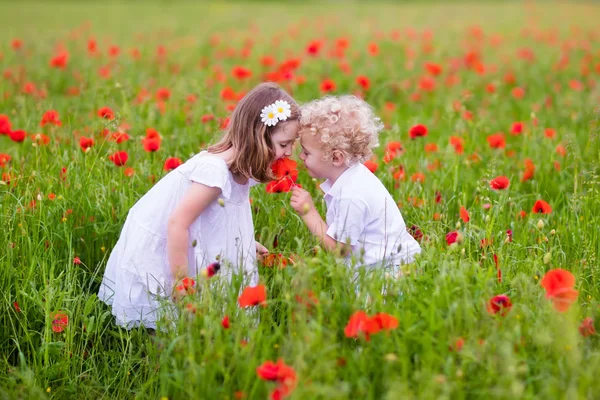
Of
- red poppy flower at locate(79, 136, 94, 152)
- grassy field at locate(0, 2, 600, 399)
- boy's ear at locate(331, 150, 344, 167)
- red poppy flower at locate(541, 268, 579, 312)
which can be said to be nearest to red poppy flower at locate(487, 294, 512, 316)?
grassy field at locate(0, 2, 600, 399)

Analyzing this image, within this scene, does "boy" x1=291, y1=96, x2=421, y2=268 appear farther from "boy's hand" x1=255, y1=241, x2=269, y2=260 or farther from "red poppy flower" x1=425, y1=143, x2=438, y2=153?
"red poppy flower" x1=425, y1=143, x2=438, y2=153

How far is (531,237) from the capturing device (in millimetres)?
3053

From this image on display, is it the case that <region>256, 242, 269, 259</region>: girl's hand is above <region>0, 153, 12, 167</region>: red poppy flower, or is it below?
below

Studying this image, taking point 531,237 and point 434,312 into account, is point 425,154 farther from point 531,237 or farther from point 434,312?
point 434,312

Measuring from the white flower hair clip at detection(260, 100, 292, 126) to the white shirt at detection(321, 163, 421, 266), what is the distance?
0.35 m

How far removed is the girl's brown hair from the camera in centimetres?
280

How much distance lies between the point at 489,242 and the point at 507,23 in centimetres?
1121

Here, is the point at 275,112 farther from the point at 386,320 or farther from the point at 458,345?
the point at 458,345

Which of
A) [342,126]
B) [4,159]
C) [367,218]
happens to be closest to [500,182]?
[367,218]

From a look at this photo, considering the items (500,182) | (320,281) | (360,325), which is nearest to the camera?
(360,325)

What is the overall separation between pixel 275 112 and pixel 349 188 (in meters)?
0.42

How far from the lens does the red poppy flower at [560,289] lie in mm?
2068

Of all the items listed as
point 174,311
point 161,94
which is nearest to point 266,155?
point 174,311

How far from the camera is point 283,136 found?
2.84 m
